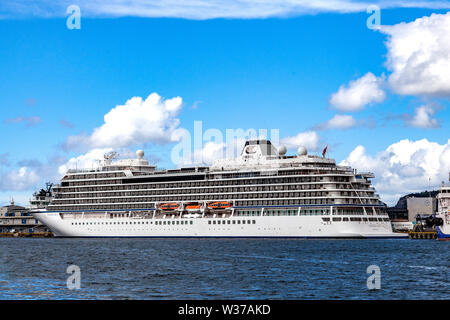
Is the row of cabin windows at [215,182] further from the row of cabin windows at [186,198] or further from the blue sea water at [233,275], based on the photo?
the blue sea water at [233,275]

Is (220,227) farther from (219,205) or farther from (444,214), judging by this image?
(444,214)

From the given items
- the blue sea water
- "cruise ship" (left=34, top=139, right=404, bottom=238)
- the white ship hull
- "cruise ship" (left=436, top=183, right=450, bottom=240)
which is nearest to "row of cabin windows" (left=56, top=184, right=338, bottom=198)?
"cruise ship" (left=34, top=139, right=404, bottom=238)

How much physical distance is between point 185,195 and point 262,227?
19470 millimetres

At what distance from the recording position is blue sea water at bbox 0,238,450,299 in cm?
3694

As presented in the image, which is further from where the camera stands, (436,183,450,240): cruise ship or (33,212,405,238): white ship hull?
(436,183,450,240): cruise ship

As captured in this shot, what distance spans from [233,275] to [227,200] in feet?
209

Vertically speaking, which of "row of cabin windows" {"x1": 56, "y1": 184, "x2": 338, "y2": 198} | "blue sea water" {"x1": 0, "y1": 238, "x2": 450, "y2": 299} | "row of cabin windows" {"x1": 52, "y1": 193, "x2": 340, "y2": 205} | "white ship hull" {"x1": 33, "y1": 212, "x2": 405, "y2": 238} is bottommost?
"blue sea water" {"x1": 0, "y1": 238, "x2": 450, "y2": 299}

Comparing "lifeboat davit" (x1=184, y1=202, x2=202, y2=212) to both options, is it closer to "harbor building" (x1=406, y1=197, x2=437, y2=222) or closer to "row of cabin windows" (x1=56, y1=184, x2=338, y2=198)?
"row of cabin windows" (x1=56, y1=184, x2=338, y2=198)

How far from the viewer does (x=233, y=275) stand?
46781mm

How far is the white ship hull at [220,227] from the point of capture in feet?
321

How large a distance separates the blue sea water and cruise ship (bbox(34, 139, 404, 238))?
29.3 meters

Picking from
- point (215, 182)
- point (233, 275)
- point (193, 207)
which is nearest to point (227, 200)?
point (215, 182)
